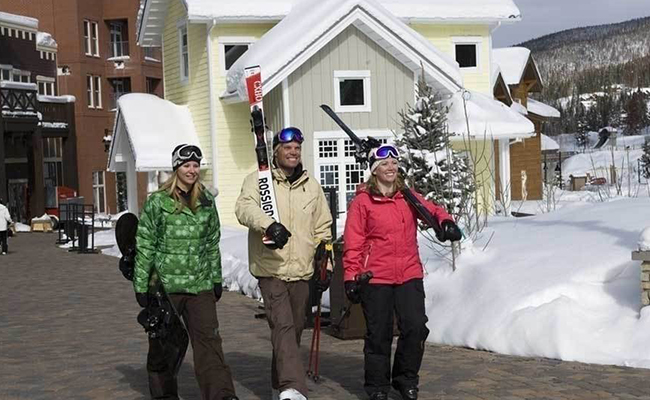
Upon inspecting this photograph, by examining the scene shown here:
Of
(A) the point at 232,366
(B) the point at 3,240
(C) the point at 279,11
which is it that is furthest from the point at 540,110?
(A) the point at 232,366

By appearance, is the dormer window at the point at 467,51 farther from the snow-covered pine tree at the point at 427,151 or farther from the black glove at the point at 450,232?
the black glove at the point at 450,232

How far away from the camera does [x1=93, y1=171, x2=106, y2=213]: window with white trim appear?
177ft

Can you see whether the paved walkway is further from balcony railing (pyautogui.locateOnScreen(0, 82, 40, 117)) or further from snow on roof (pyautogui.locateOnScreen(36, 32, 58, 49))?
snow on roof (pyautogui.locateOnScreen(36, 32, 58, 49))

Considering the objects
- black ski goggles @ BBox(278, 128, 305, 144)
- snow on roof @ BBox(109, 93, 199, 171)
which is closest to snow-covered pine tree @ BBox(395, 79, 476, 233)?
black ski goggles @ BBox(278, 128, 305, 144)

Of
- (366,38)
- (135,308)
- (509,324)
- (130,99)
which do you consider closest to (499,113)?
(366,38)

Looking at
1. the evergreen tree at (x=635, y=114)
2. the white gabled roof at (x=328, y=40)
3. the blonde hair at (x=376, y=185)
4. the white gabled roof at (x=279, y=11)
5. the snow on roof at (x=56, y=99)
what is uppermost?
the evergreen tree at (x=635, y=114)

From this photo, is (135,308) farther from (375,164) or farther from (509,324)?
(375,164)

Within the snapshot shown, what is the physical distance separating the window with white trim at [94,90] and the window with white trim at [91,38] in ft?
4.13

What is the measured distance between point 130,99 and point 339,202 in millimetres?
6941

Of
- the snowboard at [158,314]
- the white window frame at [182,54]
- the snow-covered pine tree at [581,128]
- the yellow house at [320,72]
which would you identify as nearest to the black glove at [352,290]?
the snowboard at [158,314]

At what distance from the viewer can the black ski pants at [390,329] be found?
7.34 metres

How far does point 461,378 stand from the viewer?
8.22 meters

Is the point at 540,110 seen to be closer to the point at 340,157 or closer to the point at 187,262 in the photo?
the point at 340,157

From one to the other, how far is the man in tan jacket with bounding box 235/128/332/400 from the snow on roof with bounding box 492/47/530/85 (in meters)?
34.6
